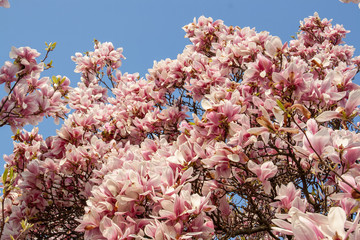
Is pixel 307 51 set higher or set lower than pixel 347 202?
higher

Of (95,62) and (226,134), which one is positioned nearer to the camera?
(226,134)

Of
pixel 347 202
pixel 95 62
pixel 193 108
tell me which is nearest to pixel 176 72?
pixel 193 108

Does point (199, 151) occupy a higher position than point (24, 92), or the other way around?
point (24, 92)

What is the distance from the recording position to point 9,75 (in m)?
3.40

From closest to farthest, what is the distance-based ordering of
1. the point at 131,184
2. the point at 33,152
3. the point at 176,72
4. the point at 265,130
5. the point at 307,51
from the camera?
the point at 265,130 → the point at 131,184 → the point at 33,152 → the point at 176,72 → the point at 307,51

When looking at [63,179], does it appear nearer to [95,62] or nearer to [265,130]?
[265,130]

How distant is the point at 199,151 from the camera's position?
2.46m

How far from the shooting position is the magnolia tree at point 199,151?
1.97 meters

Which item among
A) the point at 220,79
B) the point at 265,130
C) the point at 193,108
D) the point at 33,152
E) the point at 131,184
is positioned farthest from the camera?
the point at 193,108

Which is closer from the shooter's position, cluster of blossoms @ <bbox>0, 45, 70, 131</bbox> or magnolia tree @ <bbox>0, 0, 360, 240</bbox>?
magnolia tree @ <bbox>0, 0, 360, 240</bbox>

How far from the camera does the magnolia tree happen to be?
6.45ft

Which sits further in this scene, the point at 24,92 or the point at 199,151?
the point at 24,92

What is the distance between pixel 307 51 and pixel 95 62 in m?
4.52

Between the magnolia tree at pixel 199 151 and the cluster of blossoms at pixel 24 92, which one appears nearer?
the magnolia tree at pixel 199 151
